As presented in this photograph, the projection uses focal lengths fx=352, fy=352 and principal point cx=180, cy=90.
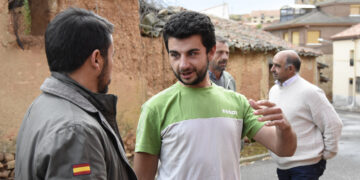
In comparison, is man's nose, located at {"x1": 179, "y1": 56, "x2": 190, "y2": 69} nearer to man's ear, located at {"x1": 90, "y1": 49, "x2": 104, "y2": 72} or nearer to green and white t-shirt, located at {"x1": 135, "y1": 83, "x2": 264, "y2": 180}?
green and white t-shirt, located at {"x1": 135, "y1": 83, "x2": 264, "y2": 180}

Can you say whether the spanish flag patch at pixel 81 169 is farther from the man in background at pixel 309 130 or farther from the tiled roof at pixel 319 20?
the tiled roof at pixel 319 20

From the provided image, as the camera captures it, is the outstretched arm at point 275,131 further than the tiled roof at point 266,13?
No

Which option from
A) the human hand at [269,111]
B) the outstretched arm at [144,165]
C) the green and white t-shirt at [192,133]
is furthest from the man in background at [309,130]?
the outstretched arm at [144,165]

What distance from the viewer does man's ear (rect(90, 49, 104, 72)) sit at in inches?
63.6

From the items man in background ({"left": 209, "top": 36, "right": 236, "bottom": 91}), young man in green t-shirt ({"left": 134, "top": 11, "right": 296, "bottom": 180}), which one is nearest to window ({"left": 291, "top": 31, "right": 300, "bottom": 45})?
man in background ({"left": 209, "top": 36, "right": 236, "bottom": 91})

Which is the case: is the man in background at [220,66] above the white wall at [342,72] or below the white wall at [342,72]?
above

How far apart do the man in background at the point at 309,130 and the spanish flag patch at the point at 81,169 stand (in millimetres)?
2815

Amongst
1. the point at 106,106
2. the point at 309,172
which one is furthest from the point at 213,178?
the point at 309,172

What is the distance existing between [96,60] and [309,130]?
2.85 m

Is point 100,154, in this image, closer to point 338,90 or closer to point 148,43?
point 148,43

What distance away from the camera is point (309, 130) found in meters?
3.79

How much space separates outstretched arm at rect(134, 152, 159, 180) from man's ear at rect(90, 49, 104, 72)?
30.1 inches

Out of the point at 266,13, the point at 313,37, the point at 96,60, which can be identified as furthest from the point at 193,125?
the point at 266,13

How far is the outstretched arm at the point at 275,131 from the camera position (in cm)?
201
